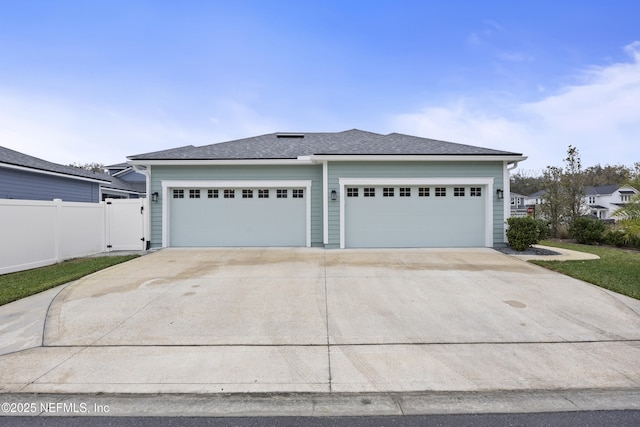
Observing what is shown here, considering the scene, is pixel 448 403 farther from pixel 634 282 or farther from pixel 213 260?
pixel 213 260

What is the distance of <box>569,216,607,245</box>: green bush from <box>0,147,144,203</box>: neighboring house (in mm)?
22927

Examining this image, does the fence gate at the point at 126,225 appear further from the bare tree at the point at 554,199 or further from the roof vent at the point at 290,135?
the bare tree at the point at 554,199

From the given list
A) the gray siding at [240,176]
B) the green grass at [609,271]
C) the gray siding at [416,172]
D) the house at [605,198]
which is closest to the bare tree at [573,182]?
the green grass at [609,271]

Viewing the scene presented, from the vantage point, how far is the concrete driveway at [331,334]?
3012mm

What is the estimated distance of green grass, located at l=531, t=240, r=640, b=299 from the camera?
6.11 meters

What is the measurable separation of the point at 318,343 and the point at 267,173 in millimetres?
8285

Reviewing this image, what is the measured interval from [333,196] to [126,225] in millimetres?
7590

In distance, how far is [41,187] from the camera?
12.6 m

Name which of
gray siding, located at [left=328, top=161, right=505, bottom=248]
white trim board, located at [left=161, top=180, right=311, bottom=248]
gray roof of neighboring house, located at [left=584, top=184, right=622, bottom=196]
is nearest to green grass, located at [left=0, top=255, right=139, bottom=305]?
white trim board, located at [left=161, top=180, right=311, bottom=248]

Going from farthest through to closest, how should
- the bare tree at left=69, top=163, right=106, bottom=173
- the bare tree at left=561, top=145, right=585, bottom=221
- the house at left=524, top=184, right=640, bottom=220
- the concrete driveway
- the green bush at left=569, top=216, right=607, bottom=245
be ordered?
the house at left=524, top=184, right=640, bottom=220, the bare tree at left=69, top=163, right=106, bottom=173, the bare tree at left=561, top=145, right=585, bottom=221, the green bush at left=569, top=216, right=607, bottom=245, the concrete driveway

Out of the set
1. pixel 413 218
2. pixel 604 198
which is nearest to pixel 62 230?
pixel 413 218

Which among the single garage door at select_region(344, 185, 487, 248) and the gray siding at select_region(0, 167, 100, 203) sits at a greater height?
the gray siding at select_region(0, 167, 100, 203)

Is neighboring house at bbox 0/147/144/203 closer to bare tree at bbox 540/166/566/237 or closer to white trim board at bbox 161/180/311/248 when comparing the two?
white trim board at bbox 161/180/311/248

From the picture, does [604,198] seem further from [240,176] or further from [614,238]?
[240,176]
